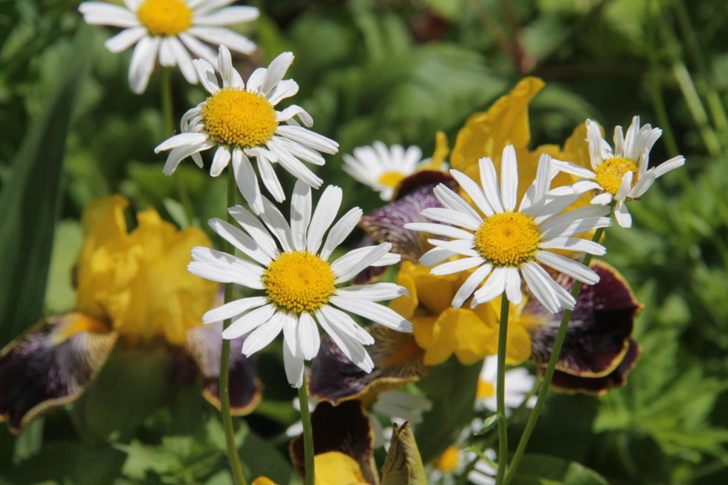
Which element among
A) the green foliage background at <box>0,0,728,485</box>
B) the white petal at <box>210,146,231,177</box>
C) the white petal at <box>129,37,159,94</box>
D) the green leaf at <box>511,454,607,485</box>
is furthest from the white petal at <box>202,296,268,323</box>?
the white petal at <box>129,37,159,94</box>

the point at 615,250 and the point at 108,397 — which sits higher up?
the point at 615,250

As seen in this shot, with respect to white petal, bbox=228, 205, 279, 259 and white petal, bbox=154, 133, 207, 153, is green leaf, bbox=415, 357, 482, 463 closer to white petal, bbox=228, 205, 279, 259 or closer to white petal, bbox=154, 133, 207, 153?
white petal, bbox=228, 205, 279, 259

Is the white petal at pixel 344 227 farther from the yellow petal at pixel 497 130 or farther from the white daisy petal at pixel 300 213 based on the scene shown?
the yellow petal at pixel 497 130

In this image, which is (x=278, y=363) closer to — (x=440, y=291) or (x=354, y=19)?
(x=440, y=291)

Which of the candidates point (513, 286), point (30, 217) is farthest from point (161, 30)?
point (513, 286)

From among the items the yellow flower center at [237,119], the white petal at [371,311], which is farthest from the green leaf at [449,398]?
the yellow flower center at [237,119]

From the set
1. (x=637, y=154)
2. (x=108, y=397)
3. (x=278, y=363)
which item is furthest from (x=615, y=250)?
(x=108, y=397)
